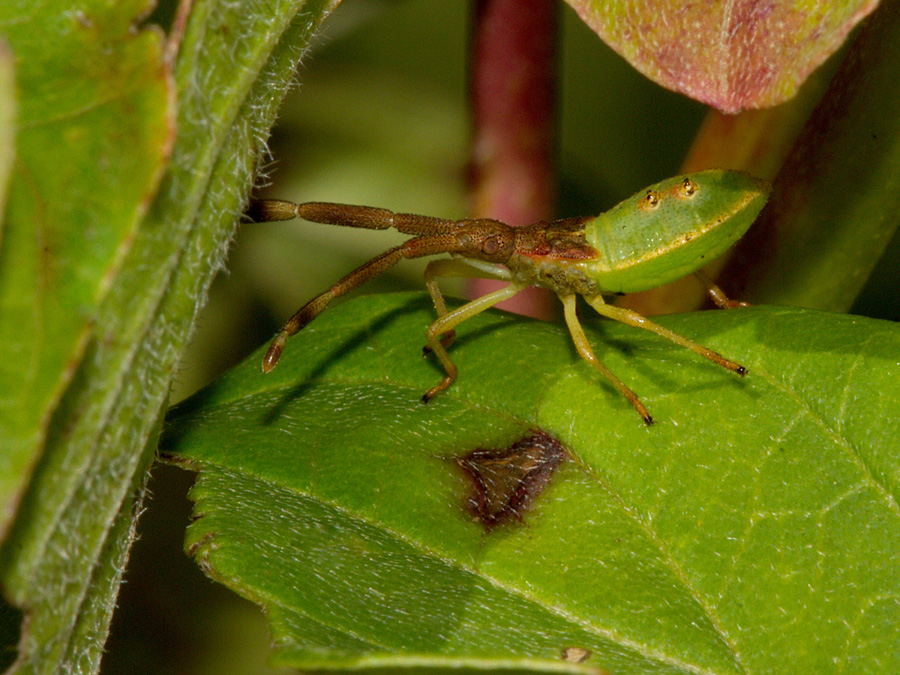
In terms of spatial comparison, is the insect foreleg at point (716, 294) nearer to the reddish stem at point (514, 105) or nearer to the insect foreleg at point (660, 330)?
the insect foreleg at point (660, 330)

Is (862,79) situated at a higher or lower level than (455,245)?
higher

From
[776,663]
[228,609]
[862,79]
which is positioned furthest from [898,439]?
[228,609]

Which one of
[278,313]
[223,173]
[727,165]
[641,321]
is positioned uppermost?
[223,173]

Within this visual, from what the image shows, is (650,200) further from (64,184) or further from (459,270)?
(64,184)

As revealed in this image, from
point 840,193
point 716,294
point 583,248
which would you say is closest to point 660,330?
point 716,294

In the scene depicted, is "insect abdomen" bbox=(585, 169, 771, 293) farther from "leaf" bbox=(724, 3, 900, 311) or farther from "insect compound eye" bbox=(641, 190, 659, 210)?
"leaf" bbox=(724, 3, 900, 311)

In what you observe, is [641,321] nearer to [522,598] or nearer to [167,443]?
[522,598]
